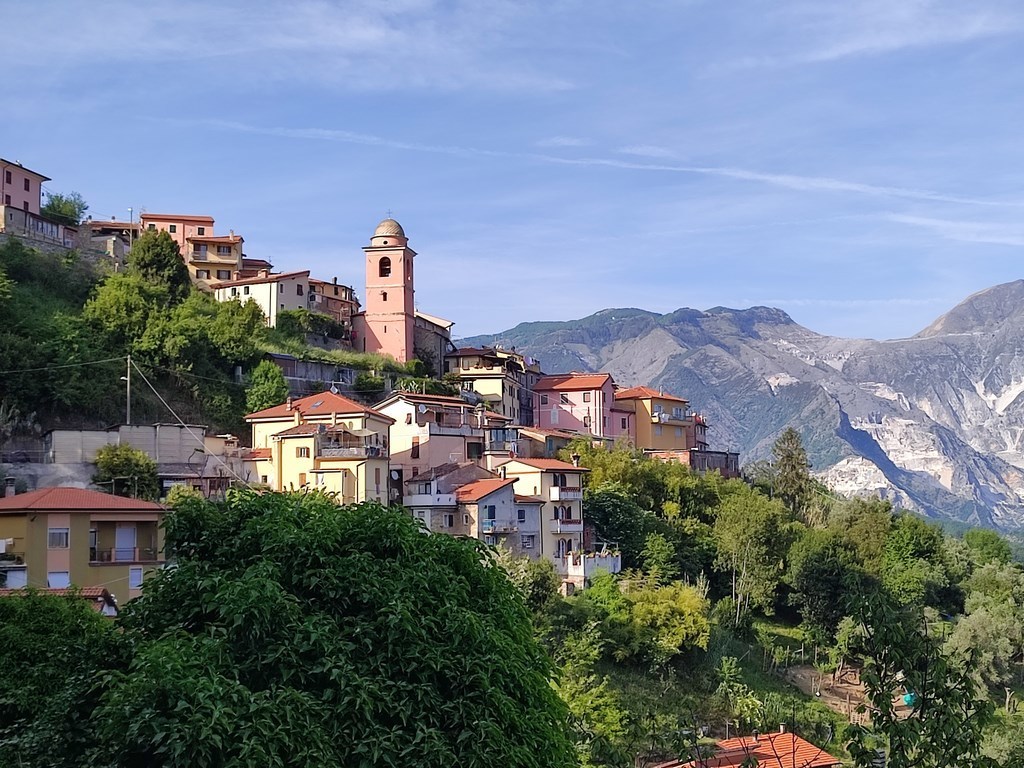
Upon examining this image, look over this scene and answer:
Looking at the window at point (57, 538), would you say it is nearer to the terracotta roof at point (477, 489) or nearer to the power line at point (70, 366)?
the power line at point (70, 366)

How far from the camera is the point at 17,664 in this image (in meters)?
18.0

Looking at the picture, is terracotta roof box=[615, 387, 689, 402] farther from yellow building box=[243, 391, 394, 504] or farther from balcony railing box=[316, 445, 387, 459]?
balcony railing box=[316, 445, 387, 459]

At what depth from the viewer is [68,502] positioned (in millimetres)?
32094

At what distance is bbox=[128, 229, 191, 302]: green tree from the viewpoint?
54688 mm

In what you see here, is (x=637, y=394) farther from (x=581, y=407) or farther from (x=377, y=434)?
(x=377, y=434)

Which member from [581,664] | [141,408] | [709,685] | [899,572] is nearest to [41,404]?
[141,408]

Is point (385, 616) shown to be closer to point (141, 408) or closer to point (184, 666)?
point (184, 666)

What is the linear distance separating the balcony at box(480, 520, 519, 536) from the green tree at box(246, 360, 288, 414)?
1218 centimetres


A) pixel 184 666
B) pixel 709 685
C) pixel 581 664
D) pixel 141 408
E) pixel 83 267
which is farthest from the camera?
pixel 83 267

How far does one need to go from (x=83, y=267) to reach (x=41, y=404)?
1329 cm

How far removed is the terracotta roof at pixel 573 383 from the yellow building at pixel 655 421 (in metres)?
2.42

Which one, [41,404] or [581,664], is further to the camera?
[41,404]

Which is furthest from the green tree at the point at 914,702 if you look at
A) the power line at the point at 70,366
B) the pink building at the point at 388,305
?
the pink building at the point at 388,305

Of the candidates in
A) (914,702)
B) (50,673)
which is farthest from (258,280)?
(914,702)
